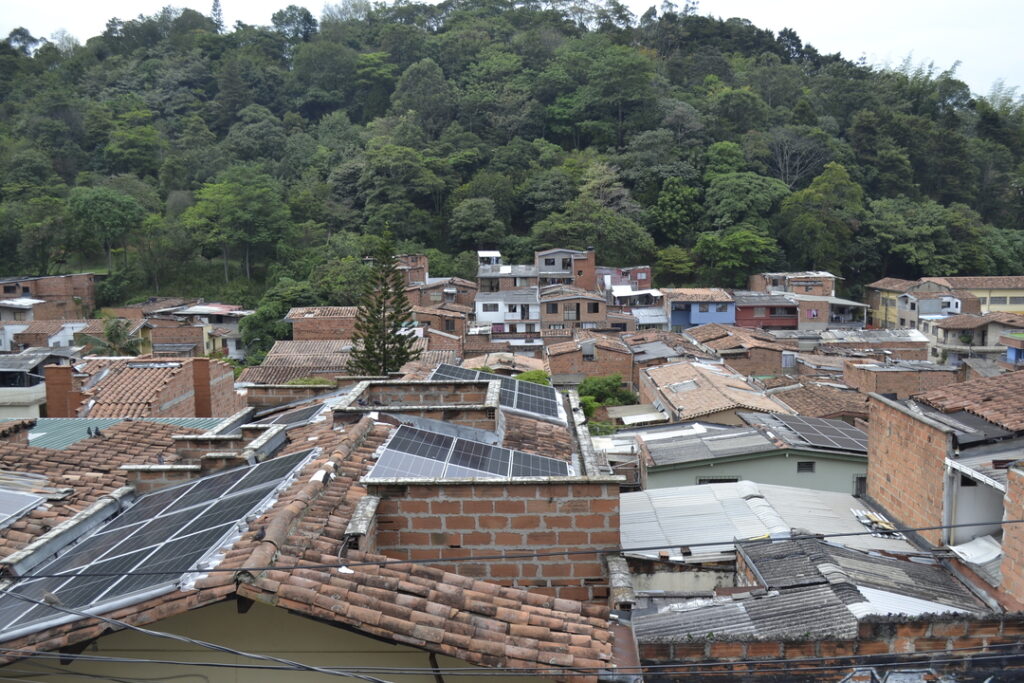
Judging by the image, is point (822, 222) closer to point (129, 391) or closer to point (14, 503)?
point (129, 391)

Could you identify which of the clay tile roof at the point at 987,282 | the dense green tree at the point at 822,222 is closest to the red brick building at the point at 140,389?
the dense green tree at the point at 822,222

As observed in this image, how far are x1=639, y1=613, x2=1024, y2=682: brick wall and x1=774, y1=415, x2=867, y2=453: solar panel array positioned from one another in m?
7.90

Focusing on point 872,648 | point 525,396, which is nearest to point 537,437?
point 525,396

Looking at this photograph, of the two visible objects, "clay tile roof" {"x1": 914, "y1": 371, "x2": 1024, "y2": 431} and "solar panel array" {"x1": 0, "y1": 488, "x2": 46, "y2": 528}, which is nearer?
"solar panel array" {"x1": 0, "y1": 488, "x2": 46, "y2": 528}

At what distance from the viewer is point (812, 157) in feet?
190

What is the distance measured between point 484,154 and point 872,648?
168 ft

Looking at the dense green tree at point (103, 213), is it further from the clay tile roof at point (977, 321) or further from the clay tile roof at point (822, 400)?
the clay tile roof at point (977, 321)

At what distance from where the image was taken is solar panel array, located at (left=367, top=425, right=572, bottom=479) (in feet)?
20.9

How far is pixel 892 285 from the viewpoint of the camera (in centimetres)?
4731

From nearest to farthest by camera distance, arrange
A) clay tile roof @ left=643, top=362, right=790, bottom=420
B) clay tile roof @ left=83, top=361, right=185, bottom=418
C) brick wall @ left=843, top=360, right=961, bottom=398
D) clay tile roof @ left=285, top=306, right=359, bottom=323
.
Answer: clay tile roof @ left=83, top=361, right=185, bottom=418
clay tile roof @ left=643, top=362, right=790, bottom=420
brick wall @ left=843, top=360, right=961, bottom=398
clay tile roof @ left=285, top=306, right=359, bottom=323

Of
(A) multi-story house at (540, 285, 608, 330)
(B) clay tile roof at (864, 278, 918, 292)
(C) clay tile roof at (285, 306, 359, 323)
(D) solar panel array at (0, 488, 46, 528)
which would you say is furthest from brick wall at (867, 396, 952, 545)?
(B) clay tile roof at (864, 278, 918, 292)

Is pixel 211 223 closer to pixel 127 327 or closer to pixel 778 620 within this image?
pixel 127 327

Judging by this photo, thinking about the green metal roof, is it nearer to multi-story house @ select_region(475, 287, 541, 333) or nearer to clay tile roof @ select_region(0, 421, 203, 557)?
clay tile roof @ select_region(0, 421, 203, 557)

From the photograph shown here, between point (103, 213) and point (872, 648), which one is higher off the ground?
point (103, 213)
